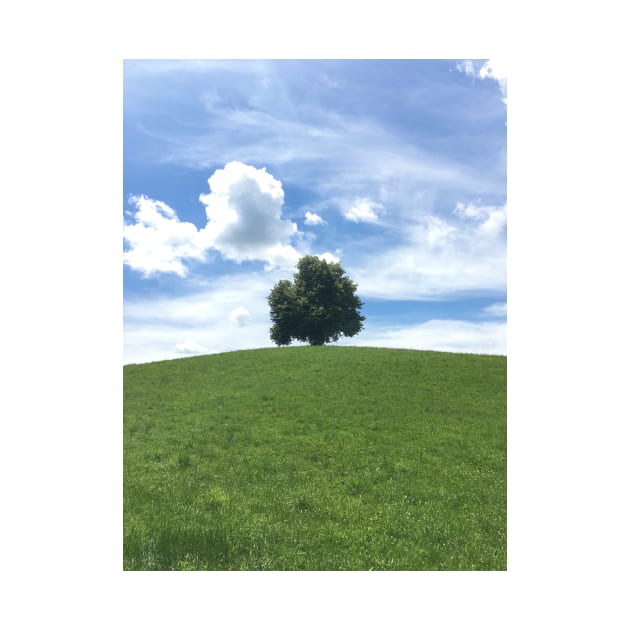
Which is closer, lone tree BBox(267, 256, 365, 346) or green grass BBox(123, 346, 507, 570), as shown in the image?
green grass BBox(123, 346, 507, 570)

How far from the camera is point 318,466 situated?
13336 mm

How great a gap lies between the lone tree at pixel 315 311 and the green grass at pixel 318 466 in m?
8.09

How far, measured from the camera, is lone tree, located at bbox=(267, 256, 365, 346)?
33906 millimetres

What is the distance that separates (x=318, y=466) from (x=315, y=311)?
20.9 metres

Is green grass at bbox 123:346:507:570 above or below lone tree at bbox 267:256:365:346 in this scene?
below

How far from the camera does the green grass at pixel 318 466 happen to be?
8461 millimetres

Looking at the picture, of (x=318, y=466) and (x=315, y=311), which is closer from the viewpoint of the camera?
(x=318, y=466)

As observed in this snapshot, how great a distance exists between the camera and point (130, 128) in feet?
33.9

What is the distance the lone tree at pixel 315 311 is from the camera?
33906 millimetres

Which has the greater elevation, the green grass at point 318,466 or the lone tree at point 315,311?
the lone tree at point 315,311

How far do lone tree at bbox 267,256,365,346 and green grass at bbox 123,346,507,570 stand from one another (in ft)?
26.5

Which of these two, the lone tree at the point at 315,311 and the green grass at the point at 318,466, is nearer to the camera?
the green grass at the point at 318,466

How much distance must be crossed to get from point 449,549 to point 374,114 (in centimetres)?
988
